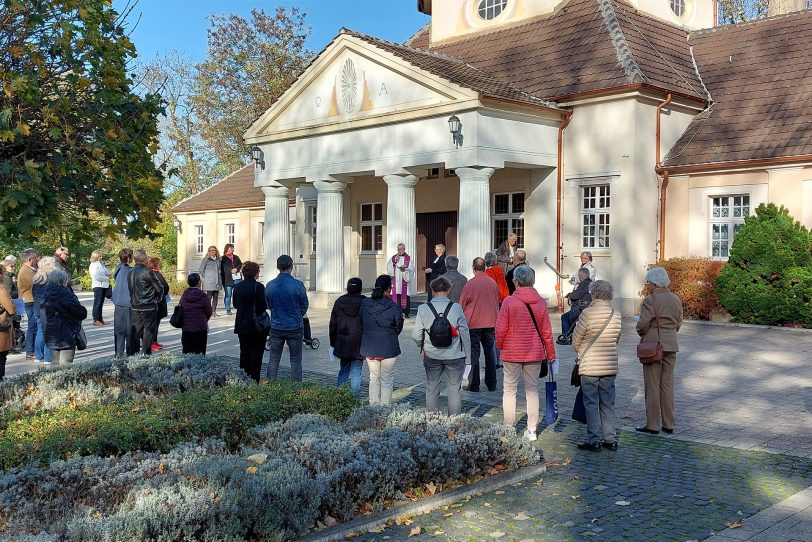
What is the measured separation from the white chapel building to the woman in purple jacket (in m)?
9.46

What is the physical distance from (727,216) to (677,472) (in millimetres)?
14760

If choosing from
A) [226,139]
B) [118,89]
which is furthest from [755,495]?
[226,139]

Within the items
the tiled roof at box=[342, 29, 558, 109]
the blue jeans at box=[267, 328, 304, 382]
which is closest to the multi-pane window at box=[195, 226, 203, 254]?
the tiled roof at box=[342, 29, 558, 109]

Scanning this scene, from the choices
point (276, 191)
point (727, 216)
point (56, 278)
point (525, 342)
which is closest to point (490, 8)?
point (276, 191)

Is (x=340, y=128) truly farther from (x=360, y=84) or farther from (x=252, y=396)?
(x=252, y=396)

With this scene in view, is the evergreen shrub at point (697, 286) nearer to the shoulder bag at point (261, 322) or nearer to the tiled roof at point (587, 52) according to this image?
the tiled roof at point (587, 52)

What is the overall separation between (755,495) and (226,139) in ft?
129

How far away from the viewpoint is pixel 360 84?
74.1ft

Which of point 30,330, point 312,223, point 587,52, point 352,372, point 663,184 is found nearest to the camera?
point 352,372

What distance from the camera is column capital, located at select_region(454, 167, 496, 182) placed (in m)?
19.8

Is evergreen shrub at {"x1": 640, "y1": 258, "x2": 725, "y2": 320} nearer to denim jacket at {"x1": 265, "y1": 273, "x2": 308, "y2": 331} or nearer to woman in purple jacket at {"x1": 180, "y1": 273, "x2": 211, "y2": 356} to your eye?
denim jacket at {"x1": 265, "y1": 273, "x2": 308, "y2": 331}

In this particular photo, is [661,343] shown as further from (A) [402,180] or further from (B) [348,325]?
(A) [402,180]

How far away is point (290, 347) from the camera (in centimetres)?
1042

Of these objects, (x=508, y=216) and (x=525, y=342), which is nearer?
(x=525, y=342)
